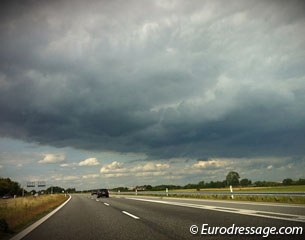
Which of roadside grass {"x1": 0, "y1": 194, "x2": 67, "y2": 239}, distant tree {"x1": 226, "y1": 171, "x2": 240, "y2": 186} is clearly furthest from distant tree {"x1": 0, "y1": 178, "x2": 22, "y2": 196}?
roadside grass {"x1": 0, "y1": 194, "x2": 67, "y2": 239}

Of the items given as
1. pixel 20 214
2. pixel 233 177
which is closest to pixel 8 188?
pixel 233 177

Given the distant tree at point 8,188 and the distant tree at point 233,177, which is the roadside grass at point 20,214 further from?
the distant tree at point 8,188

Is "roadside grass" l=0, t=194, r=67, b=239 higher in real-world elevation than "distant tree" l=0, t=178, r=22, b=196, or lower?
lower

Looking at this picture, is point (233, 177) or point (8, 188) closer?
point (233, 177)

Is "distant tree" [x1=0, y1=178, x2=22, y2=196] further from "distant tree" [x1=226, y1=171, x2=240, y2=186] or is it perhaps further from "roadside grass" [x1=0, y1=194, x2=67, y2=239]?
"roadside grass" [x1=0, y1=194, x2=67, y2=239]

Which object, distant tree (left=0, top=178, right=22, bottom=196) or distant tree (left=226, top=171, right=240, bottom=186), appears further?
distant tree (left=0, top=178, right=22, bottom=196)

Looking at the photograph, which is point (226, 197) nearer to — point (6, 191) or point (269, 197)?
point (269, 197)

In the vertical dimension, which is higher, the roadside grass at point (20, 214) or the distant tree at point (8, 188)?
the distant tree at point (8, 188)

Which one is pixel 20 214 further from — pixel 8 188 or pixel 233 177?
pixel 8 188

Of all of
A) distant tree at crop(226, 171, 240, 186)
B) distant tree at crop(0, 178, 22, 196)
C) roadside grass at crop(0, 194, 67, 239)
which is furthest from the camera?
distant tree at crop(0, 178, 22, 196)

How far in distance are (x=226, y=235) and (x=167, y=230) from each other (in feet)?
5.48

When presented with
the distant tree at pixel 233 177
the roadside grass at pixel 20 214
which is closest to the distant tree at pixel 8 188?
the distant tree at pixel 233 177

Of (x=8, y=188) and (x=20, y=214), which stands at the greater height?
(x=8, y=188)

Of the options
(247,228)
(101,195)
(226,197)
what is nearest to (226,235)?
(247,228)
